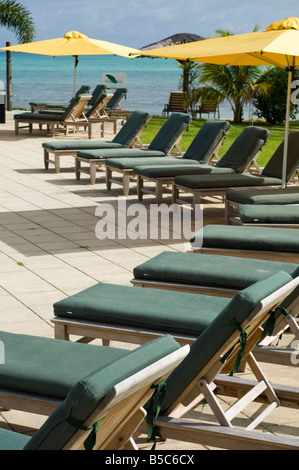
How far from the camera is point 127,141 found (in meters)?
12.6

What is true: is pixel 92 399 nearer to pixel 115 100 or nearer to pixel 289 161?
pixel 289 161

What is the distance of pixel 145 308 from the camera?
4336 millimetres

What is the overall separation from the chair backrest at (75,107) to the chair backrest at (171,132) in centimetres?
487

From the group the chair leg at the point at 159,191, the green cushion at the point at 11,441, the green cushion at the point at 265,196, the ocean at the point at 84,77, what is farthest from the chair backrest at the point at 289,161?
the ocean at the point at 84,77

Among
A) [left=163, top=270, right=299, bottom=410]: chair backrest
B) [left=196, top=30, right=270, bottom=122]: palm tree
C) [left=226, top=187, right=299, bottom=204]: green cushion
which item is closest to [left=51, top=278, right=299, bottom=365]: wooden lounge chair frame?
[left=163, top=270, right=299, bottom=410]: chair backrest

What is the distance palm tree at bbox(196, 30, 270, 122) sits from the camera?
77.0 ft

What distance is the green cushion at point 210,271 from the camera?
4.97 metres

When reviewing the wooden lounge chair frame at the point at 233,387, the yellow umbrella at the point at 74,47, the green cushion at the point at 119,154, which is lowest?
the wooden lounge chair frame at the point at 233,387

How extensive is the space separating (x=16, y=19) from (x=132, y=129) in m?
15.8

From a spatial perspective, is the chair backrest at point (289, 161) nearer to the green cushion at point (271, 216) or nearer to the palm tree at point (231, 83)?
the green cushion at point (271, 216)
